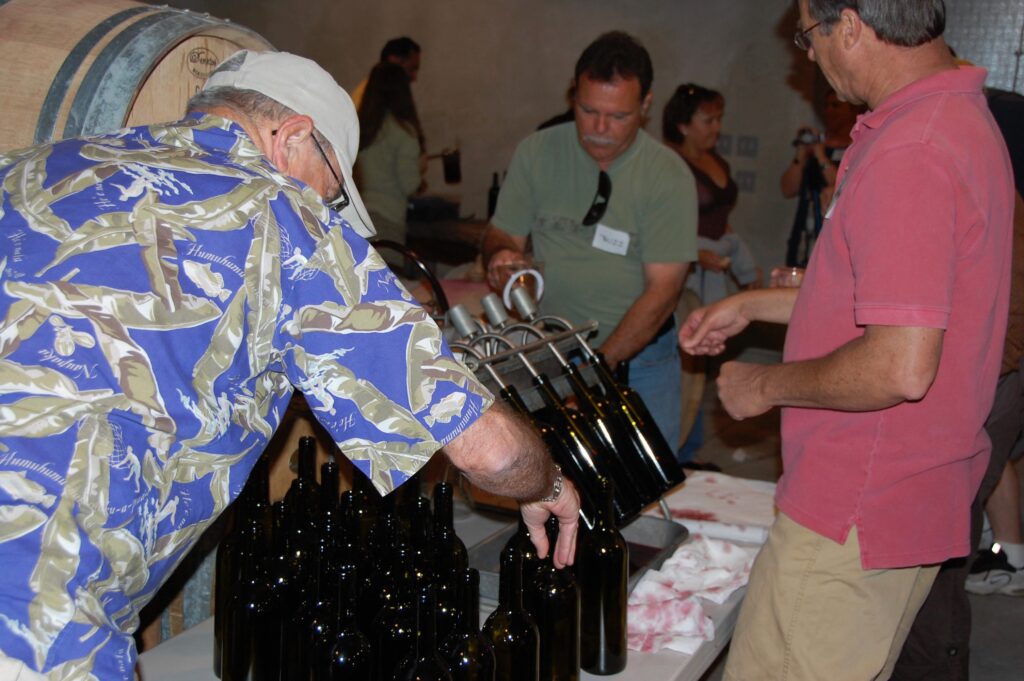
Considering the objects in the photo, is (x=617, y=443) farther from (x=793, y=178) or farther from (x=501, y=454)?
(x=793, y=178)

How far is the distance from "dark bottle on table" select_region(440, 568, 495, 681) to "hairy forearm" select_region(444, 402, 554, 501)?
0.54 feet

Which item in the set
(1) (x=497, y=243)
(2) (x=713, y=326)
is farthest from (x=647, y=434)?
(1) (x=497, y=243)

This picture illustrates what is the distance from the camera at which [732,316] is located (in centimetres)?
221

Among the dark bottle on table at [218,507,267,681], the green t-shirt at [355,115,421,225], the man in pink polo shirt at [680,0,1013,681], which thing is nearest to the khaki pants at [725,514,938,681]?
the man in pink polo shirt at [680,0,1013,681]

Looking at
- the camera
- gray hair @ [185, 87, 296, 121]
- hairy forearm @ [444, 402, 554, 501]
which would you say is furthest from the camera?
the camera

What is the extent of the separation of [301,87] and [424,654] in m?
0.79

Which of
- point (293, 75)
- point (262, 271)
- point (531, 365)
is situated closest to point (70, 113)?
point (293, 75)

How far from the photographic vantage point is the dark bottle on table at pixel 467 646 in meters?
1.39

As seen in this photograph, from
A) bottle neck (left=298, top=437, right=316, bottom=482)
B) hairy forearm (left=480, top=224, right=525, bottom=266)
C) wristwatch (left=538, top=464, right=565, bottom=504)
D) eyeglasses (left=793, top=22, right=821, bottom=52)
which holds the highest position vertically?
eyeglasses (left=793, top=22, right=821, bottom=52)

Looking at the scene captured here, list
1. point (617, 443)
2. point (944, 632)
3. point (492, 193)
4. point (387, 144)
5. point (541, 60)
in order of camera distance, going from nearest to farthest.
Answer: point (617, 443), point (944, 632), point (387, 144), point (492, 193), point (541, 60)

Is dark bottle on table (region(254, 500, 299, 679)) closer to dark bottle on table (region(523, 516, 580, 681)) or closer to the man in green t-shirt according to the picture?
dark bottle on table (region(523, 516, 580, 681))

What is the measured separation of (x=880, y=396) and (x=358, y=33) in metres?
6.94

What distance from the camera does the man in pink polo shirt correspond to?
61.4 inches

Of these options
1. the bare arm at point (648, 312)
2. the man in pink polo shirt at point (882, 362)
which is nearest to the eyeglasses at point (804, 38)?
the man in pink polo shirt at point (882, 362)
